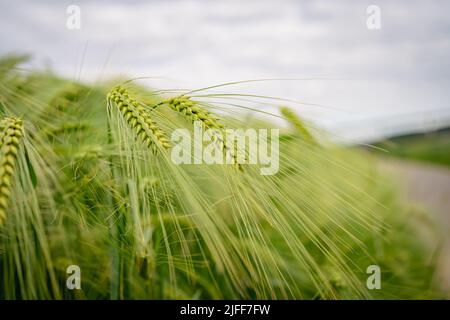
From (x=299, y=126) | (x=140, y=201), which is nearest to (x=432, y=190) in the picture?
(x=299, y=126)

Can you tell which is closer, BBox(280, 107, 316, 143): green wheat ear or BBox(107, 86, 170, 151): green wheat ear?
BBox(107, 86, 170, 151): green wheat ear

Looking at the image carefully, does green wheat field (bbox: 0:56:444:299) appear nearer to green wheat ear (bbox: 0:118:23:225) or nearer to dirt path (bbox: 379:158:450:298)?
green wheat ear (bbox: 0:118:23:225)

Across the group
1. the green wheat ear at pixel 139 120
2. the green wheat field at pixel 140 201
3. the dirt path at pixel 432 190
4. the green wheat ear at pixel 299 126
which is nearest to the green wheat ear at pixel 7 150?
the green wheat field at pixel 140 201

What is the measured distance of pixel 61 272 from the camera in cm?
114

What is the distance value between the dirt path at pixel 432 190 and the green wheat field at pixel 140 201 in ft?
5.25

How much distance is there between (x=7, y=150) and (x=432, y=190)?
17.2 feet

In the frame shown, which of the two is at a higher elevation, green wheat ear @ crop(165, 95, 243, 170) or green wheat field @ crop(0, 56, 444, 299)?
green wheat ear @ crop(165, 95, 243, 170)

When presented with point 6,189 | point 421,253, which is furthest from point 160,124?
point 421,253

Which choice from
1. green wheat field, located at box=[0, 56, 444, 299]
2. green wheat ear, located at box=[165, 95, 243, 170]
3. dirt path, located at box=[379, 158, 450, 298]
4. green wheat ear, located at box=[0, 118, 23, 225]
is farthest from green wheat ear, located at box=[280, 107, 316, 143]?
dirt path, located at box=[379, 158, 450, 298]

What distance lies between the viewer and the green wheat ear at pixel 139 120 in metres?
0.75

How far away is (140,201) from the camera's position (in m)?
0.99

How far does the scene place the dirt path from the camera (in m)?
3.11
